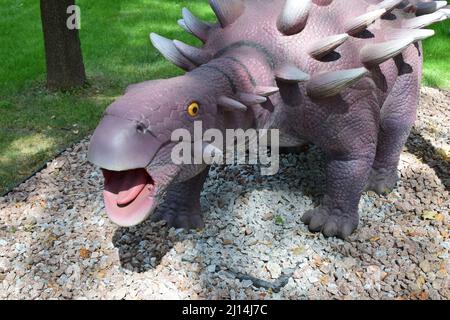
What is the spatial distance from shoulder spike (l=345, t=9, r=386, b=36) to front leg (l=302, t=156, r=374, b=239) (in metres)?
0.65

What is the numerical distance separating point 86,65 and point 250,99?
4.20 meters

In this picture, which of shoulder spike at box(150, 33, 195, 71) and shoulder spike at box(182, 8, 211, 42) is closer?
shoulder spike at box(150, 33, 195, 71)

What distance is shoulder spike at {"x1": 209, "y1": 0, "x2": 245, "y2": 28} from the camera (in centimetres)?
271

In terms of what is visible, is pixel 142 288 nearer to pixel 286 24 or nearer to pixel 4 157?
pixel 286 24

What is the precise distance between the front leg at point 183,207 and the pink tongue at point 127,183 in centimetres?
89

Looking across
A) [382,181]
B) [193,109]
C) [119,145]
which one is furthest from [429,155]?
[119,145]

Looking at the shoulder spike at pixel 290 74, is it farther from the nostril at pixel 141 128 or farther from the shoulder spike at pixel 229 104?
the nostril at pixel 141 128

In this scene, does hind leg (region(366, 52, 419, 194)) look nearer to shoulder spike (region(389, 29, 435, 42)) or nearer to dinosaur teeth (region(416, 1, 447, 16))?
shoulder spike (region(389, 29, 435, 42))

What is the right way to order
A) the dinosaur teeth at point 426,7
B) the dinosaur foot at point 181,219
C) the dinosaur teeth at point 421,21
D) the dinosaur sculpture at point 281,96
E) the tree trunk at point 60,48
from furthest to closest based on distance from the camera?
the tree trunk at point 60,48 → the dinosaur teeth at point 426,7 → the dinosaur foot at point 181,219 → the dinosaur teeth at point 421,21 → the dinosaur sculpture at point 281,96

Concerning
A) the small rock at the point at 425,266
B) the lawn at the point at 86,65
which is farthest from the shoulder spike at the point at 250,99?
the lawn at the point at 86,65

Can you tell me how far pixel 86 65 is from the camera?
20.3 ft

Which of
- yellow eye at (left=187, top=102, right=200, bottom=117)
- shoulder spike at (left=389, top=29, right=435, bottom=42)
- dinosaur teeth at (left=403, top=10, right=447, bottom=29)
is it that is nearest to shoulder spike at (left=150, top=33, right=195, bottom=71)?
yellow eye at (left=187, top=102, right=200, bottom=117)

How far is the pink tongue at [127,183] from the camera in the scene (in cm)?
222

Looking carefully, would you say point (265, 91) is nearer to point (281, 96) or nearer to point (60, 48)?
point (281, 96)
